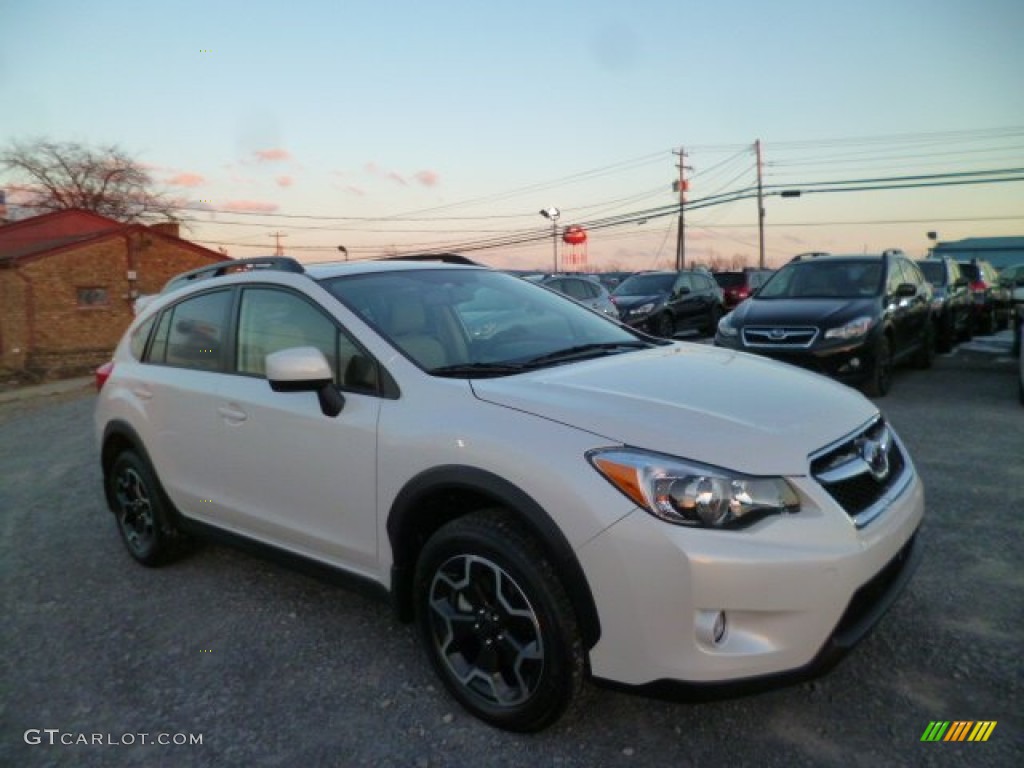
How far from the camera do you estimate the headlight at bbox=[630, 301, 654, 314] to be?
1614cm

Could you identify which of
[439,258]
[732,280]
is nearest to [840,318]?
[439,258]

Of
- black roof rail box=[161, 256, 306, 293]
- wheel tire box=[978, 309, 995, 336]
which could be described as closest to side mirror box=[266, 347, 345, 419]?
black roof rail box=[161, 256, 306, 293]

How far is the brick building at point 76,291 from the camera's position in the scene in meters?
29.1

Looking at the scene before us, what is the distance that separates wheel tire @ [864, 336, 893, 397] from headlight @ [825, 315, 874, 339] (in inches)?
11.7

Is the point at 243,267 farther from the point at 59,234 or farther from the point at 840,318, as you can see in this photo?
the point at 59,234

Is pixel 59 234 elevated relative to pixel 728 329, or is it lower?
elevated

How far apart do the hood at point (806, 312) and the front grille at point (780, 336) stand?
58 millimetres

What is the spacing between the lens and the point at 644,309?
16.2 m

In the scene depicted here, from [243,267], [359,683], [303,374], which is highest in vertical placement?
[243,267]

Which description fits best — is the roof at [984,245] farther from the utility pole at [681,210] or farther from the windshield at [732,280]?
the windshield at [732,280]

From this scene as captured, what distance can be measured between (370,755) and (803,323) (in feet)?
22.5

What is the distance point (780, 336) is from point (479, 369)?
6.02 metres

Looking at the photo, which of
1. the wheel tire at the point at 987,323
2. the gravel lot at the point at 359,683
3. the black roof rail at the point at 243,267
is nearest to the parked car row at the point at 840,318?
the gravel lot at the point at 359,683

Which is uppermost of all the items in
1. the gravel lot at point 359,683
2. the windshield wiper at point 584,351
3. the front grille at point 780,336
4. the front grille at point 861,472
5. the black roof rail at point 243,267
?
the black roof rail at point 243,267
